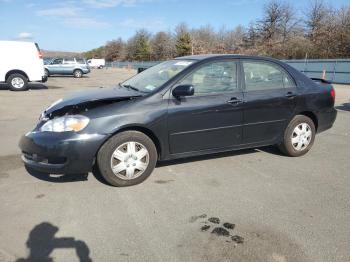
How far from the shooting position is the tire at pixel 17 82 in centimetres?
1619

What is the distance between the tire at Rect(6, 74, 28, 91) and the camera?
1619cm

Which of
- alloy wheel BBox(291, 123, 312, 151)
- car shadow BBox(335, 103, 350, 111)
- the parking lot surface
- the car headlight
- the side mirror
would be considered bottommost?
car shadow BBox(335, 103, 350, 111)

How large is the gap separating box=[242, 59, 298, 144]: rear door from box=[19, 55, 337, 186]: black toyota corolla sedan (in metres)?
0.01

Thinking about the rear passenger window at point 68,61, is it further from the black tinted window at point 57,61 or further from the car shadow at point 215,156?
the car shadow at point 215,156

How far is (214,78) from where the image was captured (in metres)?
5.07

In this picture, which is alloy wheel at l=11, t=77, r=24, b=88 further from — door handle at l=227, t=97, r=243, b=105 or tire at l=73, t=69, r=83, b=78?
tire at l=73, t=69, r=83, b=78

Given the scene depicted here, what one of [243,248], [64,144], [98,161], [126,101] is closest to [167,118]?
[126,101]

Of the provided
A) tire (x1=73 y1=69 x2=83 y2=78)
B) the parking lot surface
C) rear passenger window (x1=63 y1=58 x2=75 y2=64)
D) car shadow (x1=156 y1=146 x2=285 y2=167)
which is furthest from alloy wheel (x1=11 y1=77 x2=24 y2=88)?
rear passenger window (x1=63 y1=58 x2=75 y2=64)

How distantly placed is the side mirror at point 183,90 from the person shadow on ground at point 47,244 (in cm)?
214

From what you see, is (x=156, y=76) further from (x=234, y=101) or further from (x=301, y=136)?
(x=301, y=136)

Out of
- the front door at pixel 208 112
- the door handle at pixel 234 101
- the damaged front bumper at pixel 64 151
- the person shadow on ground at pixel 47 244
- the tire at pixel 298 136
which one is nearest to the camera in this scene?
the person shadow on ground at pixel 47 244

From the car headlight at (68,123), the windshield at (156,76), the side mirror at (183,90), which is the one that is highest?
the windshield at (156,76)

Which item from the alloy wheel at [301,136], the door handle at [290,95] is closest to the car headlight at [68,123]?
the door handle at [290,95]

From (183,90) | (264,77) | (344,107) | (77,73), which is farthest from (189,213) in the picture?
(77,73)
